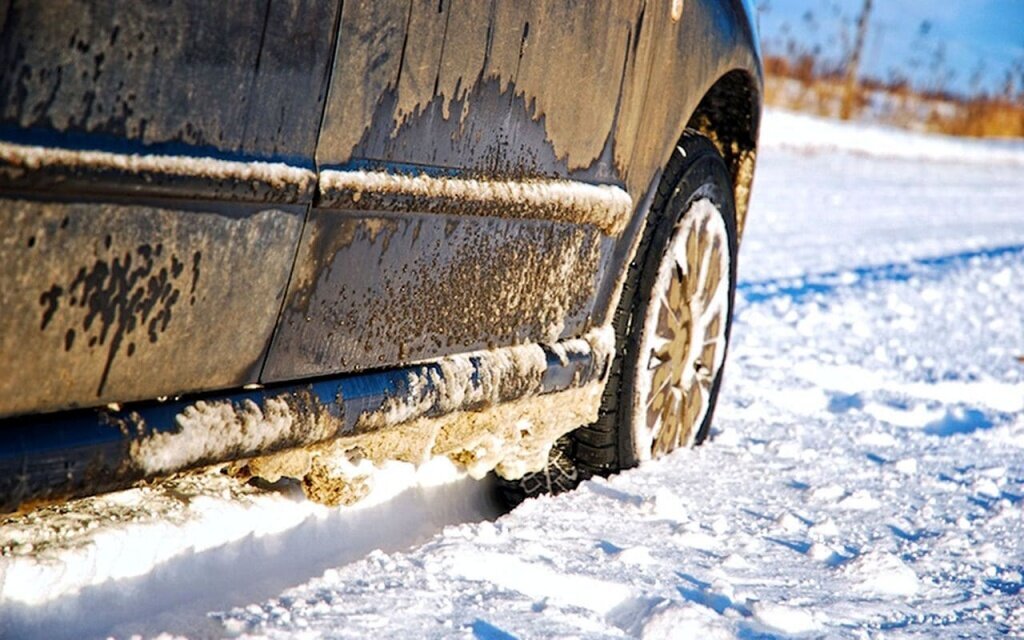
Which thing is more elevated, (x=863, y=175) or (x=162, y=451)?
(x=863, y=175)

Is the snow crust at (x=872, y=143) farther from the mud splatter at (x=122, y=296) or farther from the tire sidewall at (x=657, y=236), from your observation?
the mud splatter at (x=122, y=296)

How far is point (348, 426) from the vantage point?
1708 mm

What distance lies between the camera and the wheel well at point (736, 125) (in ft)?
9.76

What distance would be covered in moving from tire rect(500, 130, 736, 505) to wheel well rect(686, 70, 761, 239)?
0.76ft

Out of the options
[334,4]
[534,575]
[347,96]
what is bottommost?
[534,575]

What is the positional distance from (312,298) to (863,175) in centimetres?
1388

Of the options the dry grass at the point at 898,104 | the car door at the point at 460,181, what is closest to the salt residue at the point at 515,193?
the car door at the point at 460,181

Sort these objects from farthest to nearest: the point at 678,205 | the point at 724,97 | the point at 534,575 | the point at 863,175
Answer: the point at 863,175 → the point at 724,97 → the point at 678,205 → the point at 534,575

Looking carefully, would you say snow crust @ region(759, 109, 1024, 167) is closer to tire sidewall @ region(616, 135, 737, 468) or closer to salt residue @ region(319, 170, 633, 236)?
tire sidewall @ region(616, 135, 737, 468)

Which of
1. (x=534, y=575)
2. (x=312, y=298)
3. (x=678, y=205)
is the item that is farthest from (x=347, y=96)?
(x=678, y=205)

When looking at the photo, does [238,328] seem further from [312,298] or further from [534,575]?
[534,575]

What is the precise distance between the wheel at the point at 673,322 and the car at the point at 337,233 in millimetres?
11

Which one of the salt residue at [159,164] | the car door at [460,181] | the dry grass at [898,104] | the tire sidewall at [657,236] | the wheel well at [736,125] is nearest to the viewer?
the salt residue at [159,164]

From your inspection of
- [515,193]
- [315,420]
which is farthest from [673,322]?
[315,420]
